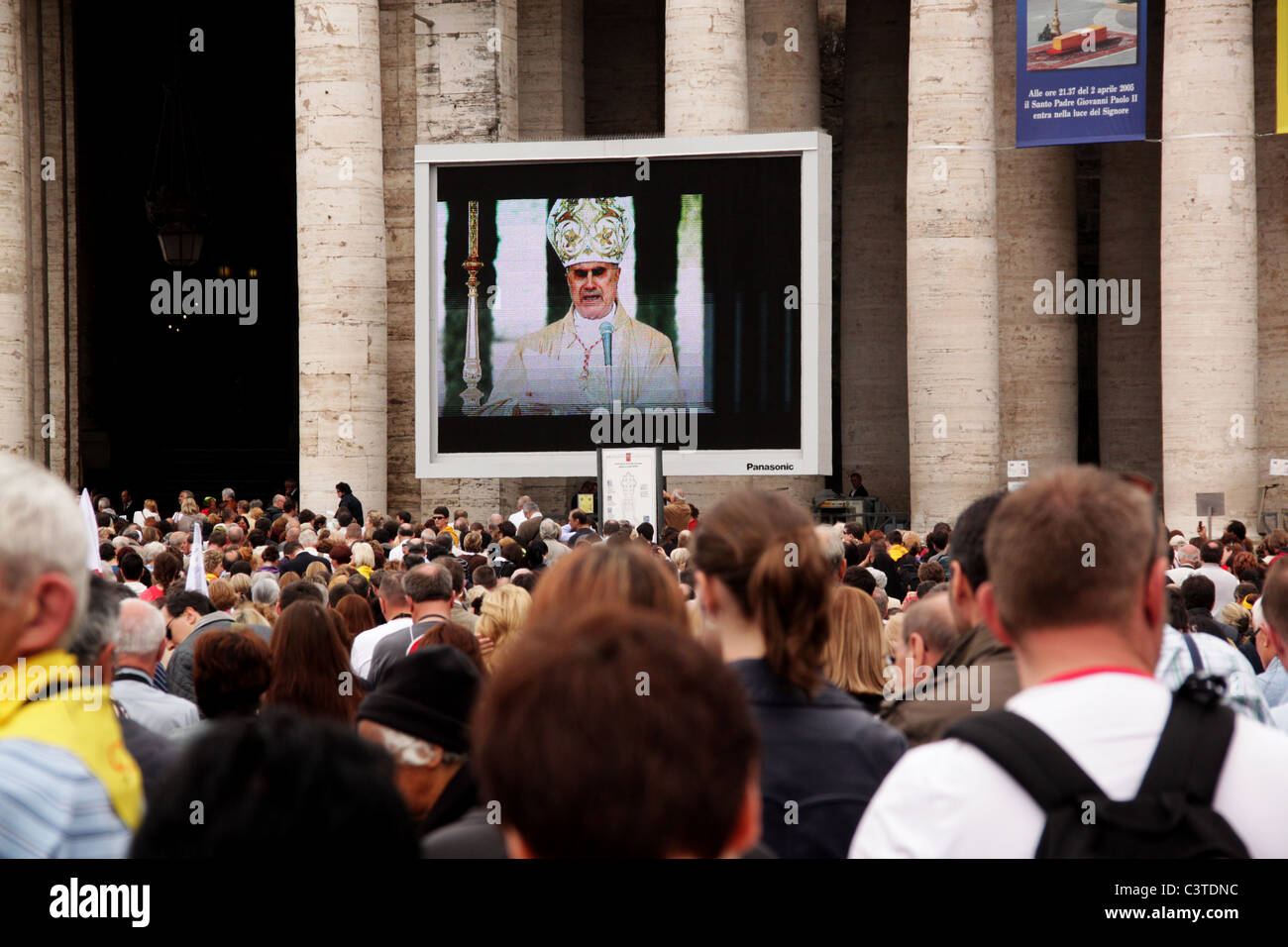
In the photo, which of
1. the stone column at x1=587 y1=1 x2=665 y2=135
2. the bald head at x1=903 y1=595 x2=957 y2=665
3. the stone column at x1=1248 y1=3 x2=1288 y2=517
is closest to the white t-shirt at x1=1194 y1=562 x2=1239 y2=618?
the bald head at x1=903 y1=595 x2=957 y2=665

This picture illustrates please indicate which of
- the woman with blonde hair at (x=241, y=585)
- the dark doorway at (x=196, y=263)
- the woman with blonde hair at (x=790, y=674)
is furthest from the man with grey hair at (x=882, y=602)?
the dark doorway at (x=196, y=263)

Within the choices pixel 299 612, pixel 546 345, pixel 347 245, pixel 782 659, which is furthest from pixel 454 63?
pixel 782 659

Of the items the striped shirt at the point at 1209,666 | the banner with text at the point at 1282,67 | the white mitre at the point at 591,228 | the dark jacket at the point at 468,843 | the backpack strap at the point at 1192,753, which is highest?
the banner with text at the point at 1282,67

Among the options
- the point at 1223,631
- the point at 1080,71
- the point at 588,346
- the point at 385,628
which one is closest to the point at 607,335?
the point at 588,346

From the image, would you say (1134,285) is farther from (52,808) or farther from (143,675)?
(52,808)

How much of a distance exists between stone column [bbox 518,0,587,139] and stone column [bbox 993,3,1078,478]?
323 inches

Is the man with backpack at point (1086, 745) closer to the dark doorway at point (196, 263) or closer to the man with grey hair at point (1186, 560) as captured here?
the man with grey hair at point (1186, 560)

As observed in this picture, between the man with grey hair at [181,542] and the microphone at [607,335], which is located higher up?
the microphone at [607,335]

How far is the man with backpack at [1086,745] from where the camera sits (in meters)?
2.76

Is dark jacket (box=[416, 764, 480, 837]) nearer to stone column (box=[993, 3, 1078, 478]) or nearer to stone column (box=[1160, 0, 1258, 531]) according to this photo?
stone column (box=[1160, 0, 1258, 531])

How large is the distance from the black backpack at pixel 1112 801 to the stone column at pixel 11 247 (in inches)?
1152

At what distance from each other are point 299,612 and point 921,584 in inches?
224
